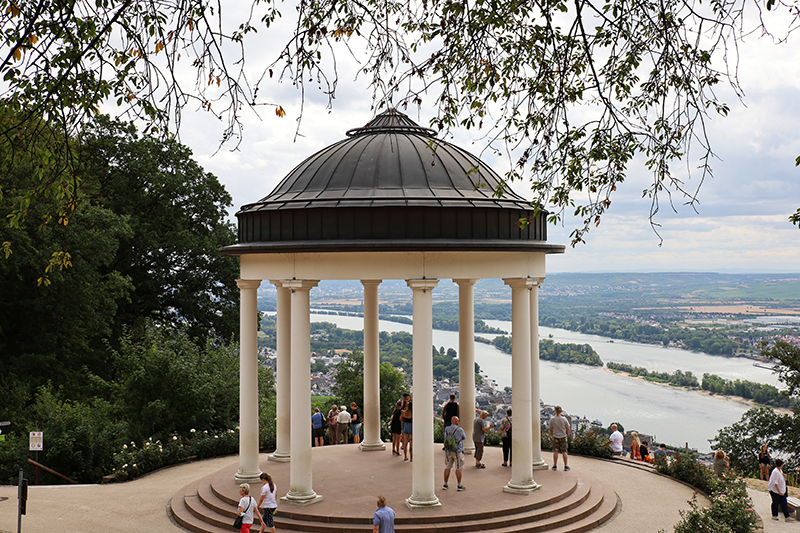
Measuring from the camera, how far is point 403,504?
16062mm

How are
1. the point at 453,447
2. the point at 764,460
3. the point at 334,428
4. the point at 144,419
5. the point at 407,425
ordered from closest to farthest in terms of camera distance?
the point at 453,447, the point at 407,425, the point at 764,460, the point at 144,419, the point at 334,428

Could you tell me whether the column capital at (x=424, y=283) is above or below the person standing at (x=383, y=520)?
above

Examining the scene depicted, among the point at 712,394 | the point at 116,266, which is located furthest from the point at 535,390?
the point at 712,394

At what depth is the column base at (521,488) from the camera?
55.5 ft

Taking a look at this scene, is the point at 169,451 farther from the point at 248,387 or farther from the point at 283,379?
the point at 248,387

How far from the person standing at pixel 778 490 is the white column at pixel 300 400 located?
11485mm

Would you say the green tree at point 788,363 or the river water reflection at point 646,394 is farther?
the river water reflection at point 646,394

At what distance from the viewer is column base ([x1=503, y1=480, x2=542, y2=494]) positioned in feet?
55.5

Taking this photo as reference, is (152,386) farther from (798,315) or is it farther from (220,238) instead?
(798,315)

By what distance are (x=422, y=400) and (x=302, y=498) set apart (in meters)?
3.86

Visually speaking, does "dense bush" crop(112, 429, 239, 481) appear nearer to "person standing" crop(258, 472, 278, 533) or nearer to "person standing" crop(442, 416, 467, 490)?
"person standing" crop(258, 472, 278, 533)

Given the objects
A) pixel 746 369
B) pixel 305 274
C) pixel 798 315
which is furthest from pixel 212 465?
pixel 798 315

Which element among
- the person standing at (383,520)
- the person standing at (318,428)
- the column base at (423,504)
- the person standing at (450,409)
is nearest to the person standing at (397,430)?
the person standing at (450,409)

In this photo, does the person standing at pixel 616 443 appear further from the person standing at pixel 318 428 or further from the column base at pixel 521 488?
the person standing at pixel 318 428
